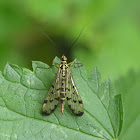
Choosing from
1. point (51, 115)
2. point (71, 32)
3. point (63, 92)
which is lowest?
point (51, 115)

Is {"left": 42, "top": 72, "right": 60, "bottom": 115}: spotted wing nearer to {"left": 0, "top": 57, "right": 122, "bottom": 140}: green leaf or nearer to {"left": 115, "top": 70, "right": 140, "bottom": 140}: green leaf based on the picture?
{"left": 0, "top": 57, "right": 122, "bottom": 140}: green leaf

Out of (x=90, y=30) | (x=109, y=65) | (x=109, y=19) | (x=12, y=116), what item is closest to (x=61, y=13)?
(x=90, y=30)

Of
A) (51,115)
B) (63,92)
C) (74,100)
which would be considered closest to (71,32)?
(63,92)

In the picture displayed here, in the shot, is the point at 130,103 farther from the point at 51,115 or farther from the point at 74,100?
the point at 51,115

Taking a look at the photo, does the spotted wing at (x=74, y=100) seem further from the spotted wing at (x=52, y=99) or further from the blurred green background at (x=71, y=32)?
the blurred green background at (x=71, y=32)

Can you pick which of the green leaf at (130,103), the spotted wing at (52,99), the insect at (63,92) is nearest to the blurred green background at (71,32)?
the green leaf at (130,103)

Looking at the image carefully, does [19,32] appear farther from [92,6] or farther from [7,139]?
[7,139]

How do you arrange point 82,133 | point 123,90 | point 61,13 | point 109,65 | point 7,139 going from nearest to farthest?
1. point 7,139
2. point 82,133
3. point 123,90
4. point 109,65
5. point 61,13
